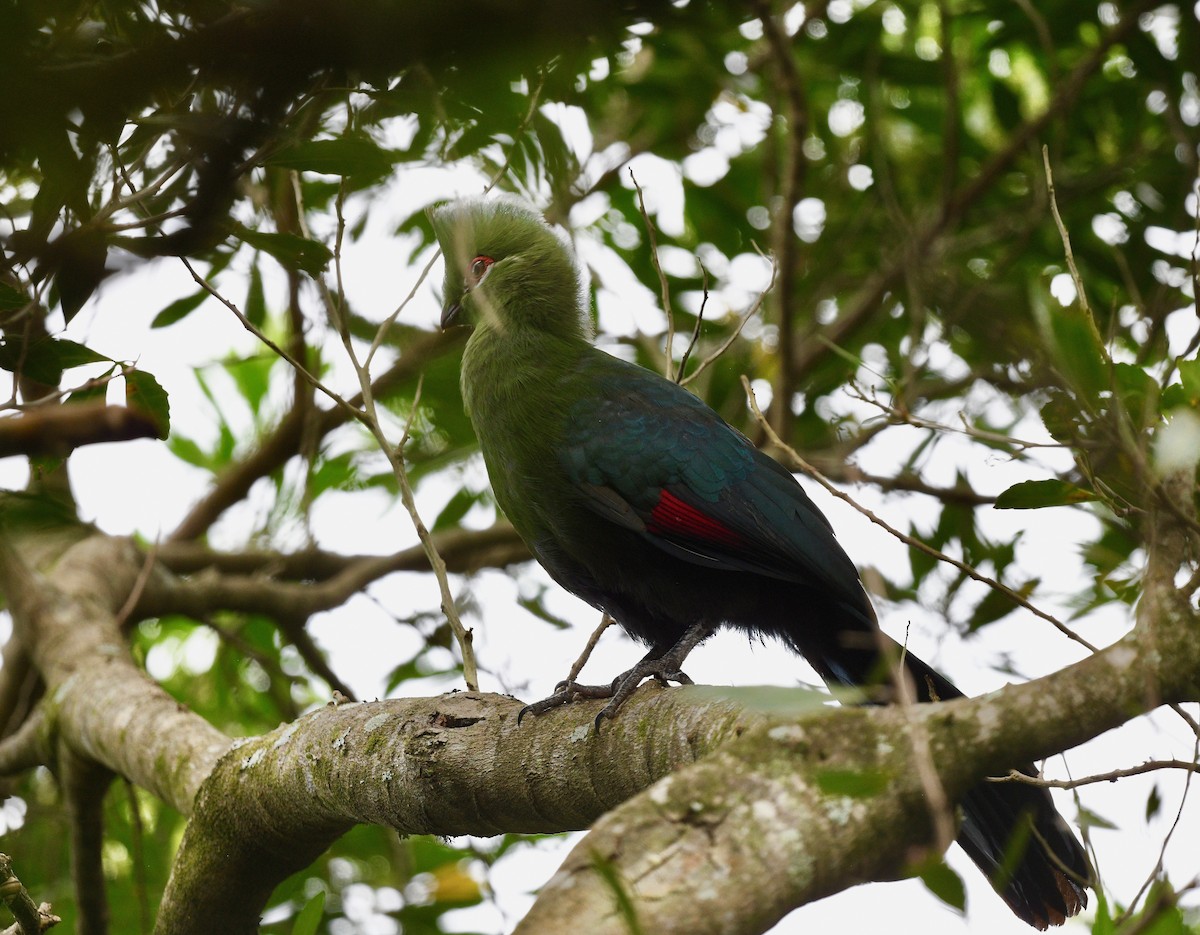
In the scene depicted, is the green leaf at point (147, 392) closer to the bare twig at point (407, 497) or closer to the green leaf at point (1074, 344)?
the bare twig at point (407, 497)

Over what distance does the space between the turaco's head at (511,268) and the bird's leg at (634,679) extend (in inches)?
37.6

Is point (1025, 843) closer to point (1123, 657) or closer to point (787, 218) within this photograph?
point (1123, 657)

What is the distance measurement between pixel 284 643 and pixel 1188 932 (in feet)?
11.1

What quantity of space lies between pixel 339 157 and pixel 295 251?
35 cm

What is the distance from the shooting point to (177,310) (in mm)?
3428

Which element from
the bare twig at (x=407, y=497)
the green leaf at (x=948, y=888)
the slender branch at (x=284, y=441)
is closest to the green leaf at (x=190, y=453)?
the slender branch at (x=284, y=441)

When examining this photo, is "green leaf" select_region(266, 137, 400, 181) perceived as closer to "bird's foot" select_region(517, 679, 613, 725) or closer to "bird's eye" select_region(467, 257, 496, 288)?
"bird's foot" select_region(517, 679, 613, 725)

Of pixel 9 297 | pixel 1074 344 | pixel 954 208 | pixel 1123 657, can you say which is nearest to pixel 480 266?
pixel 9 297

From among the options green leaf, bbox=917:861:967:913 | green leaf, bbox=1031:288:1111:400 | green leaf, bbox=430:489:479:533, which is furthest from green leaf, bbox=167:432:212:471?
green leaf, bbox=1031:288:1111:400

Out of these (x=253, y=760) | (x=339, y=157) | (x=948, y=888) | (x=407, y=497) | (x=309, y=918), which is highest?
(x=339, y=157)

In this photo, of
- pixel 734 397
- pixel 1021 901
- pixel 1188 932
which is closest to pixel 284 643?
pixel 734 397

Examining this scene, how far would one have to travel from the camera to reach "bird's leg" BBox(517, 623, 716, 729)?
2311mm

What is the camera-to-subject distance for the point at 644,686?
2.36m

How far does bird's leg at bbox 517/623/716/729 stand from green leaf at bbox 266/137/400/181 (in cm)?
104
